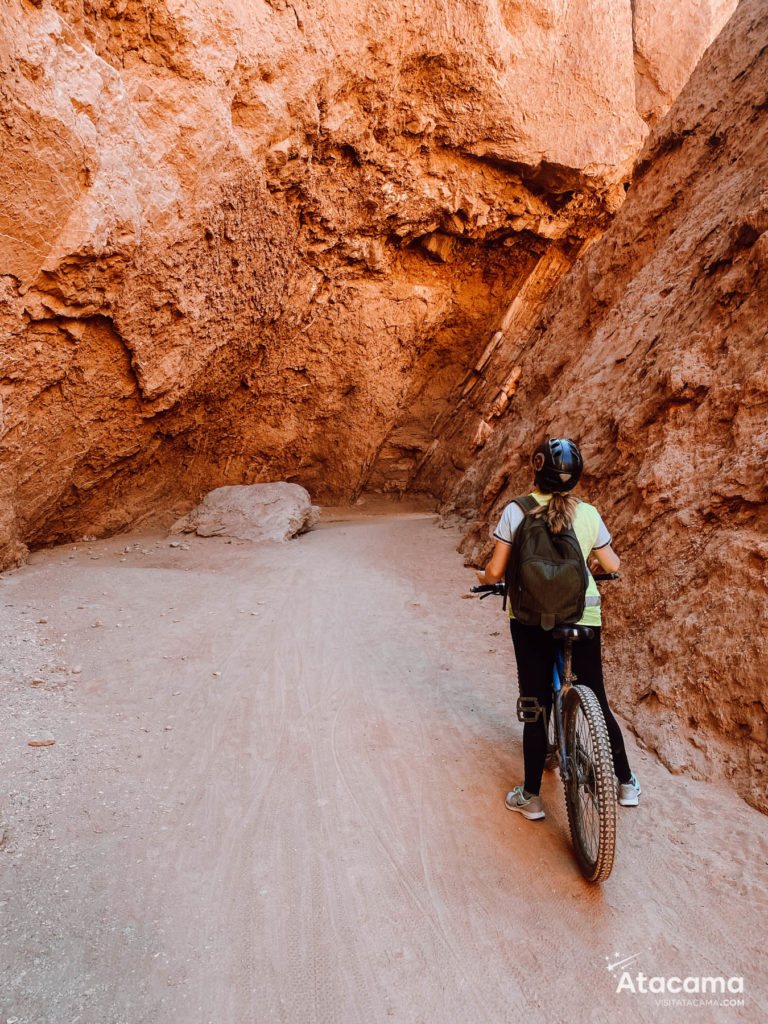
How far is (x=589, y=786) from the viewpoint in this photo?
8.06 ft

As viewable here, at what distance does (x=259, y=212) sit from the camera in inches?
379

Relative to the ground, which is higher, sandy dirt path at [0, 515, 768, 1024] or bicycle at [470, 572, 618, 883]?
bicycle at [470, 572, 618, 883]

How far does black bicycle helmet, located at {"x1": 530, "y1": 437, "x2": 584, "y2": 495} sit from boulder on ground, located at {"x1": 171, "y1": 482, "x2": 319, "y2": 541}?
7790mm

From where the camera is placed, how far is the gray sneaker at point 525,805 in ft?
9.34

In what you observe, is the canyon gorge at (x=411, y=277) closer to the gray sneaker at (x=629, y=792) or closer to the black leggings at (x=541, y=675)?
the gray sneaker at (x=629, y=792)

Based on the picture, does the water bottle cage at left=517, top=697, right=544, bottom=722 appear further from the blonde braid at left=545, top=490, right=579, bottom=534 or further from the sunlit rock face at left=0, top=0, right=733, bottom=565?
the sunlit rock face at left=0, top=0, right=733, bottom=565

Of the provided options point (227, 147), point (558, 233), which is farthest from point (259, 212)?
point (558, 233)

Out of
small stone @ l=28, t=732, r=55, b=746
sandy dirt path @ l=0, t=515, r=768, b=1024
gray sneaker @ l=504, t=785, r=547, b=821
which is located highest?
gray sneaker @ l=504, t=785, r=547, b=821

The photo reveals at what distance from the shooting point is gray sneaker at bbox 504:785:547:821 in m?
2.85

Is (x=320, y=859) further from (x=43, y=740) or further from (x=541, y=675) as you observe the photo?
(x=43, y=740)

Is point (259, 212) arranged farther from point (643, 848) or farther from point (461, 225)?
point (643, 848)

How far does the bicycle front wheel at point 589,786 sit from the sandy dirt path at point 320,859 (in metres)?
0.16

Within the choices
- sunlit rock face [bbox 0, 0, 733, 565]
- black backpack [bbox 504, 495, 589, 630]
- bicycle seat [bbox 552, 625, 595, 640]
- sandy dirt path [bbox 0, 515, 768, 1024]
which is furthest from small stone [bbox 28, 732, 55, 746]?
sunlit rock face [bbox 0, 0, 733, 565]

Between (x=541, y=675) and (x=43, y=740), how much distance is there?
9.05ft
